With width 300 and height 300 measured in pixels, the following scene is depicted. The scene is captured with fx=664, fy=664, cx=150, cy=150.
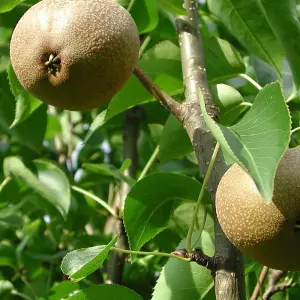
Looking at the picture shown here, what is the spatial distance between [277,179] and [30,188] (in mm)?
1318

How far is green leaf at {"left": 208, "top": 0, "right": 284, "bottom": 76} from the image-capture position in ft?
5.78

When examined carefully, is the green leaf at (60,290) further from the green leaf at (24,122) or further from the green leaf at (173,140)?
the green leaf at (173,140)

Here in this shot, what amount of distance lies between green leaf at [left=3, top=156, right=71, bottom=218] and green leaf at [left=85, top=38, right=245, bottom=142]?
0.34 meters

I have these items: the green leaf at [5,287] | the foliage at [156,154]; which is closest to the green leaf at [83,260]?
the foliage at [156,154]

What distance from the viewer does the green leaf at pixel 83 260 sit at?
4.00 feet

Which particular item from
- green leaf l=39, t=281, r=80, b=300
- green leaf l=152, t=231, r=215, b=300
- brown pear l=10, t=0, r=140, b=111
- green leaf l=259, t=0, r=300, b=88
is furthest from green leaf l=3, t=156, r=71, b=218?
green leaf l=259, t=0, r=300, b=88

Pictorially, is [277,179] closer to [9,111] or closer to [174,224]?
[174,224]

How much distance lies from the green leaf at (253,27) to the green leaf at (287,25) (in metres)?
0.14

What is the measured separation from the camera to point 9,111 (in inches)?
85.8

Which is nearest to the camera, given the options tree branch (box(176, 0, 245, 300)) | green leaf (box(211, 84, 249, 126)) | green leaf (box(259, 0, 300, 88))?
tree branch (box(176, 0, 245, 300))

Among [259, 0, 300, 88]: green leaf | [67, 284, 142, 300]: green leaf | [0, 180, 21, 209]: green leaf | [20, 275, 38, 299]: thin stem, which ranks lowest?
[20, 275, 38, 299]: thin stem

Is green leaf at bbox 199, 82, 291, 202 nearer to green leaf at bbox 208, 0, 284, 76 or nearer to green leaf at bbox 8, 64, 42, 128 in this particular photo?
green leaf at bbox 208, 0, 284, 76

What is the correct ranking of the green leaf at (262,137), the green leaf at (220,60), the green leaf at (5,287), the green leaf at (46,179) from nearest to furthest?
the green leaf at (262,137) → the green leaf at (220,60) → the green leaf at (46,179) → the green leaf at (5,287)

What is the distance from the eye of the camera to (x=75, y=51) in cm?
132
